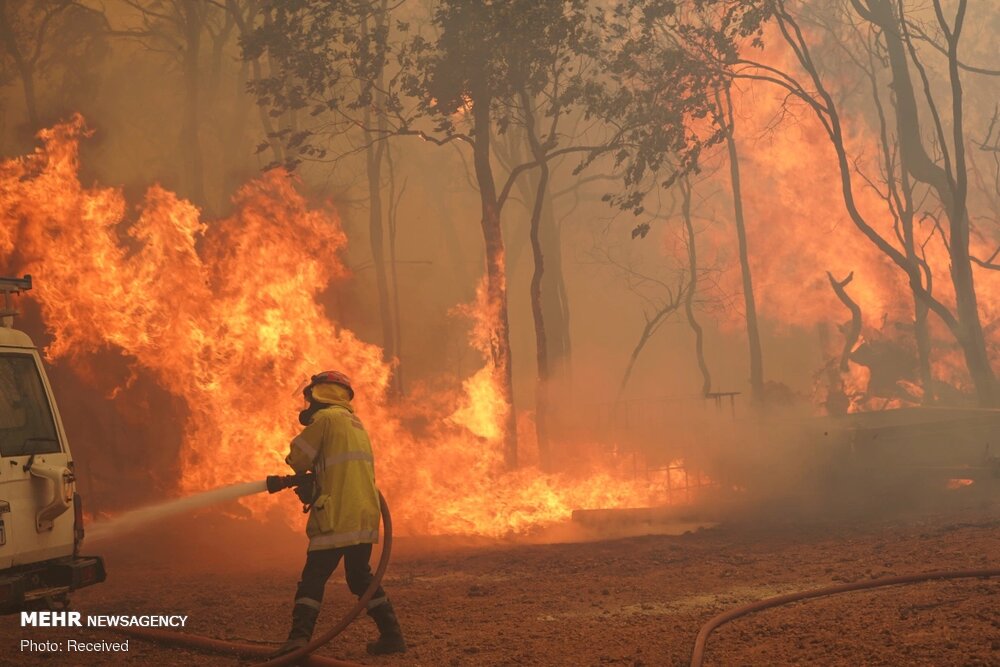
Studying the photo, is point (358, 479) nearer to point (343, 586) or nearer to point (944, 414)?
point (343, 586)

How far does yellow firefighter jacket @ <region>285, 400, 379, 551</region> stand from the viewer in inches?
271

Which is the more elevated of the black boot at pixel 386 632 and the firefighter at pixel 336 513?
the firefighter at pixel 336 513

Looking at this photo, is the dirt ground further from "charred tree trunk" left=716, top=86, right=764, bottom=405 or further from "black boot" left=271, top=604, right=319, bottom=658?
"charred tree trunk" left=716, top=86, right=764, bottom=405

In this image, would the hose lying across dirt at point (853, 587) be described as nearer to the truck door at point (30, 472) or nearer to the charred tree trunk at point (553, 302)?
the truck door at point (30, 472)

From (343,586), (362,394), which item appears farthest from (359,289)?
(343,586)

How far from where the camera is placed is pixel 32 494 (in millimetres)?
6820

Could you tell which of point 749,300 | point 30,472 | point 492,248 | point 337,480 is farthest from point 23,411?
point 749,300

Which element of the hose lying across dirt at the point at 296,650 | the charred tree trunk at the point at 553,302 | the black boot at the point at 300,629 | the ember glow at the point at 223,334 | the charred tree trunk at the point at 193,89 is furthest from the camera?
the charred tree trunk at the point at 193,89

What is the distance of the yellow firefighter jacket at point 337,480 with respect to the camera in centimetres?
689

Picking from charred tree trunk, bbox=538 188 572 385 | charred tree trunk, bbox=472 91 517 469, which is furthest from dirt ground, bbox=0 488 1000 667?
charred tree trunk, bbox=538 188 572 385

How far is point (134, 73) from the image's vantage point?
37.5 m

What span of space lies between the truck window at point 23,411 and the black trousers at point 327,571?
2.02m

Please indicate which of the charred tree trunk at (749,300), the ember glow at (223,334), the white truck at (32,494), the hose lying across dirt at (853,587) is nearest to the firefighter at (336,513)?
the white truck at (32,494)

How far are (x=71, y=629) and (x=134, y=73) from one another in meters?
33.3
